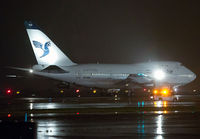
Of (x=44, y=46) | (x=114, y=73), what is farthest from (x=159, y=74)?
(x=44, y=46)

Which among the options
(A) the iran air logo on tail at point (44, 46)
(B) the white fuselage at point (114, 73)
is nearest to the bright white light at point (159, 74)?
(B) the white fuselage at point (114, 73)

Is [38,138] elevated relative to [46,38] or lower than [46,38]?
lower

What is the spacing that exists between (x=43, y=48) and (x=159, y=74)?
66.0 feet

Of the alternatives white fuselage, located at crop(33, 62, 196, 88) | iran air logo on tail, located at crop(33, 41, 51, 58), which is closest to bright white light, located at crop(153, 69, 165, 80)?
white fuselage, located at crop(33, 62, 196, 88)

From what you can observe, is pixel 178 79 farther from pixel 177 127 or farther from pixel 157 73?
pixel 177 127

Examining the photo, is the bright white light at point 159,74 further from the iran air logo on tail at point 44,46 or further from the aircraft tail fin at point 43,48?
the iran air logo on tail at point 44,46

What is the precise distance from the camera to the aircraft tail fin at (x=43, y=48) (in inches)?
2285

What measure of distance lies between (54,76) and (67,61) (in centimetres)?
435

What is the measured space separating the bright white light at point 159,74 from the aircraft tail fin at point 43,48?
1590 cm

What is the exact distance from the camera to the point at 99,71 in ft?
201

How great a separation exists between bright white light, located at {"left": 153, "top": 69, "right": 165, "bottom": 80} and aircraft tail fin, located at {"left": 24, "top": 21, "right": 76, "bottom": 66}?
15.9 metres

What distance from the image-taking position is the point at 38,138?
15.8 meters

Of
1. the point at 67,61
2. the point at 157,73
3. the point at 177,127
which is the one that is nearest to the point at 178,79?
the point at 157,73

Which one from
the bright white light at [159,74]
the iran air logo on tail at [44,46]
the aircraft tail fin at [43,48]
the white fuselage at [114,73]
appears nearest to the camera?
the aircraft tail fin at [43,48]
